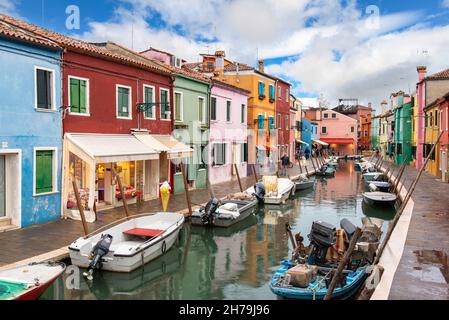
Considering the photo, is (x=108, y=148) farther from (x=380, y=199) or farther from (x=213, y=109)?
(x=380, y=199)

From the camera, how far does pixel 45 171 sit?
15.0 metres

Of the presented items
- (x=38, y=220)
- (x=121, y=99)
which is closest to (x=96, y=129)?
(x=121, y=99)

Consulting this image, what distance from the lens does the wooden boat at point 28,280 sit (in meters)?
8.48

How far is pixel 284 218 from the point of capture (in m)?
20.1

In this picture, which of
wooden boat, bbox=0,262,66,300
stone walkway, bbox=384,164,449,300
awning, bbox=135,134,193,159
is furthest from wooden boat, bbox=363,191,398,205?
wooden boat, bbox=0,262,66,300

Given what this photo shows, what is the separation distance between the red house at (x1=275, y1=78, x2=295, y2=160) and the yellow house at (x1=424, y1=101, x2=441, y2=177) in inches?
487

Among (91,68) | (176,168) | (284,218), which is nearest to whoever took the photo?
(91,68)

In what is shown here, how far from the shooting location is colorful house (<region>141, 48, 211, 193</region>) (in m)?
23.1

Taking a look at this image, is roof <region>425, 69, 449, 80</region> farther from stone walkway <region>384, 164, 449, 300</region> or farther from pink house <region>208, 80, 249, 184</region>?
stone walkway <region>384, 164, 449, 300</region>

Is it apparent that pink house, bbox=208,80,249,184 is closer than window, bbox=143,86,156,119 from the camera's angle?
No

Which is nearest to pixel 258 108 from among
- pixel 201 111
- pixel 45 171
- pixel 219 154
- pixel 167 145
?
pixel 219 154

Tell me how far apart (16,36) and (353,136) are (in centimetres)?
6675
